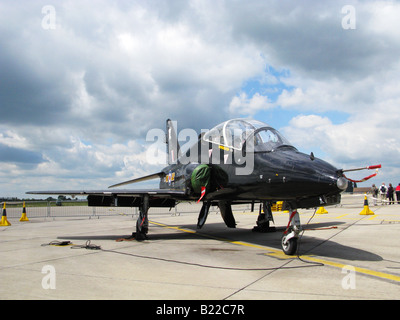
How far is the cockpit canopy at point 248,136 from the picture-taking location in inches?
287

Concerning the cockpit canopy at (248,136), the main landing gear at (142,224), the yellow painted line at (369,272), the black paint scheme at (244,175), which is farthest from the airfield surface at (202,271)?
the cockpit canopy at (248,136)

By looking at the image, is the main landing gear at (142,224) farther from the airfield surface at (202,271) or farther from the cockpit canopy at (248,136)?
the cockpit canopy at (248,136)

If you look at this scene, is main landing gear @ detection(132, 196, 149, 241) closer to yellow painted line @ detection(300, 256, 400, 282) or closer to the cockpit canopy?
the cockpit canopy

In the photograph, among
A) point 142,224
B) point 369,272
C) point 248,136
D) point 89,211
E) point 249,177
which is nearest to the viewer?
point 369,272

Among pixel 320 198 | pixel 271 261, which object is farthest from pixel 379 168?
pixel 271 261

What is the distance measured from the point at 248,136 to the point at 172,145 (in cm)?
1017

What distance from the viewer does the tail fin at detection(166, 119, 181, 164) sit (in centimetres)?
1697

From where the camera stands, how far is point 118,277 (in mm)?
4867

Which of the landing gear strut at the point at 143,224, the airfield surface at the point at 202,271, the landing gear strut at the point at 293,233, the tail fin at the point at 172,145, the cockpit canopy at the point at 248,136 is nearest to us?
the airfield surface at the point at 202,271

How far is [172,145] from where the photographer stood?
57.1 feet

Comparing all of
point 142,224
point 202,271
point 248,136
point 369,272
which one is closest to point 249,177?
point 248,136

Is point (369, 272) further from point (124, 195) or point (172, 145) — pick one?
point (172, 145)

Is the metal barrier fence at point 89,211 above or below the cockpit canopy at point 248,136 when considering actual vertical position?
below
